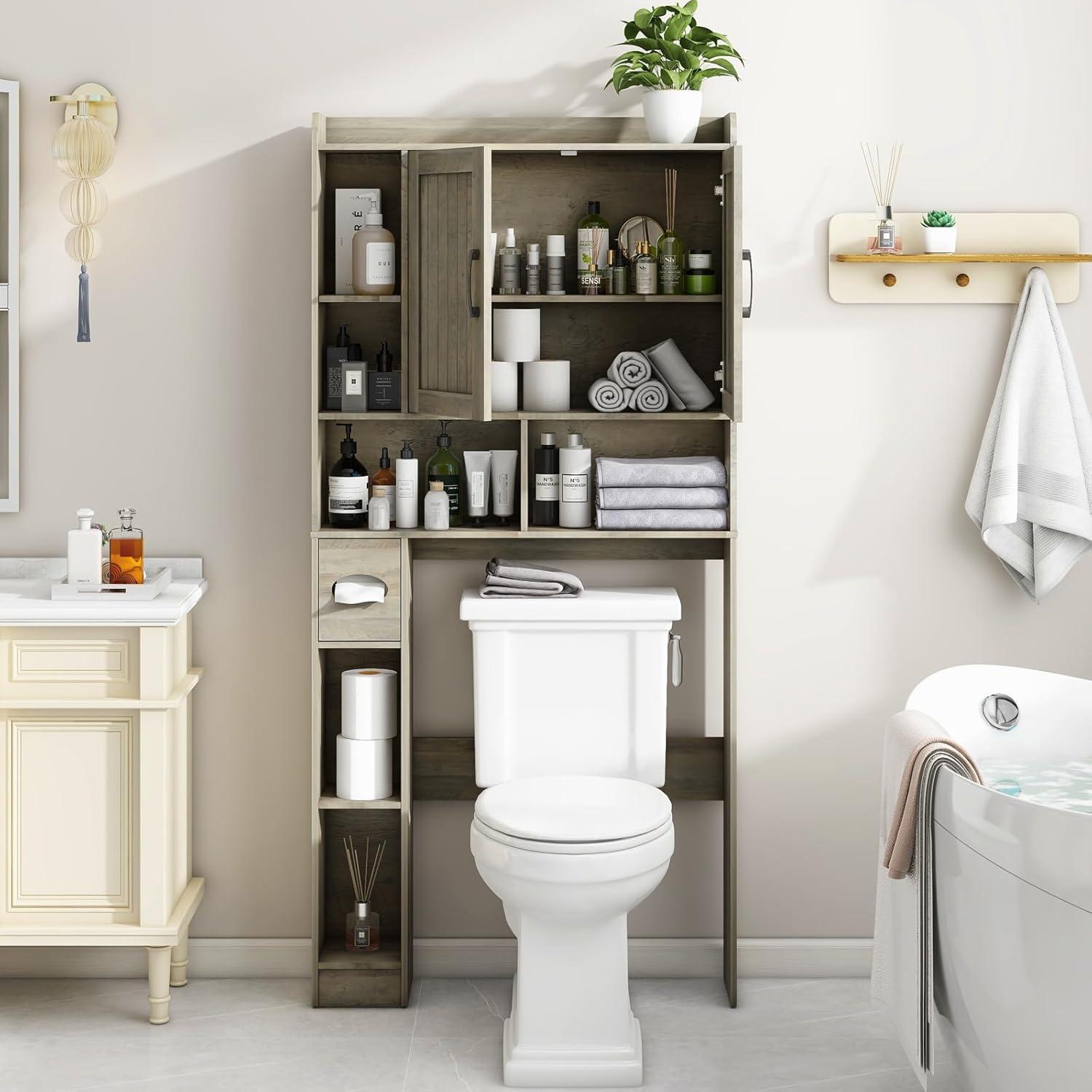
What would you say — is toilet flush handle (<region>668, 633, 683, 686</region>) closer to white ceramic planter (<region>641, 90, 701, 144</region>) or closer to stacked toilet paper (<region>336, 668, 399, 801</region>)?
stacked toilet paper (<region>336, 668, 399, 801</region>)

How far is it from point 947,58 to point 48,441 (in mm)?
2270

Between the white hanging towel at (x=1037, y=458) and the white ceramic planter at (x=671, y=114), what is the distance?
2.88 feet

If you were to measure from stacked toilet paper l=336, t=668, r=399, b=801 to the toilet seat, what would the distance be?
339 mm

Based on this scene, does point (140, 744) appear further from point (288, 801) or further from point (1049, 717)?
point (1049, 717)

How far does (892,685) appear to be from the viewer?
9.82 ft

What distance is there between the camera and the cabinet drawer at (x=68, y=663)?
2623 mm

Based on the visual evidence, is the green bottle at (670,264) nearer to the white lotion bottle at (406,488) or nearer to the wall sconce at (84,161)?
the white lotion bottle at (406,488)

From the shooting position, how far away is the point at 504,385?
279 cm

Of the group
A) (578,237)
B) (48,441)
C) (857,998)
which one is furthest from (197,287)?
(857,998)

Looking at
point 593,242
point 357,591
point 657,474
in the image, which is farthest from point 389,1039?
point 593,242

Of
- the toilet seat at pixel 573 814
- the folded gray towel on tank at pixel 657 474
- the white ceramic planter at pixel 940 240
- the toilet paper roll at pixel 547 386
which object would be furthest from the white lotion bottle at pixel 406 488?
the white ceramic planter at pixel 940 240

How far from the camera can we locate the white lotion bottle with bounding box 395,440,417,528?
2789 mm

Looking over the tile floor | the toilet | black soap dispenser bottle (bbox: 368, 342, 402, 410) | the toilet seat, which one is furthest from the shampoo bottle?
the tile floor

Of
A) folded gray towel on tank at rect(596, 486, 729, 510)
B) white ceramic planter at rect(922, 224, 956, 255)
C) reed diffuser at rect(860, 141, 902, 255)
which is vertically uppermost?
reed diffuser at rect(860, 141, 902, 255)
